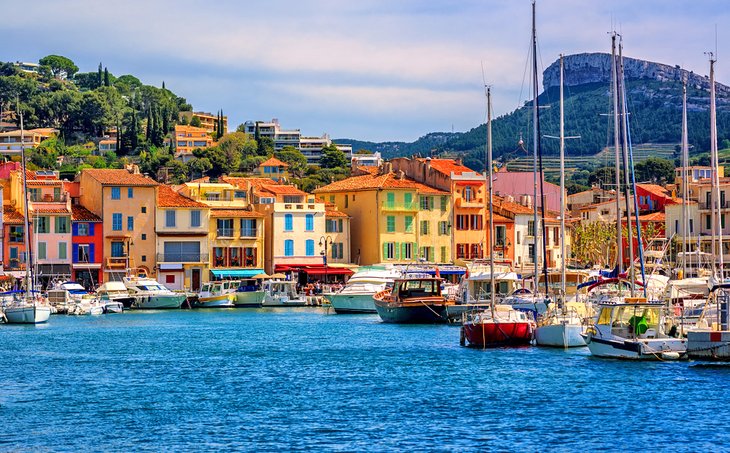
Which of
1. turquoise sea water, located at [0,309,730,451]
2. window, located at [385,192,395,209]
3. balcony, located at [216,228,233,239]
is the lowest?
turquoise sea water, located at [0,309,730,451]

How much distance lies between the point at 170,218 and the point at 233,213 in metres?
5.16

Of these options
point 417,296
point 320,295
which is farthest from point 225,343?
point 320,295

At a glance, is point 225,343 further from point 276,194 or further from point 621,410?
point 276,194

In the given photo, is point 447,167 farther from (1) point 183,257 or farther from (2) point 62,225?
(2) point 62,225

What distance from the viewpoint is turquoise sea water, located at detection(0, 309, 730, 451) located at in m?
34.0

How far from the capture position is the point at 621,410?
38188 millimetres

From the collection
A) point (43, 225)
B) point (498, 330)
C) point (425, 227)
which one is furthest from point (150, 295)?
point (498, 330)

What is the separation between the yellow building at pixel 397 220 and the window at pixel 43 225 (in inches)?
996

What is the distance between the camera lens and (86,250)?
101 meters

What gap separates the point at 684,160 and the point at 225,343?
27966 mm

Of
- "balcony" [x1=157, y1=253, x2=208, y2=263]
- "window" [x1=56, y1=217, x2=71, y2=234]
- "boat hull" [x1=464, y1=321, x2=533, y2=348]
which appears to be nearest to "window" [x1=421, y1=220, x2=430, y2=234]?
"balcony" [x1=157, y1=253, x2=208, y2=263]

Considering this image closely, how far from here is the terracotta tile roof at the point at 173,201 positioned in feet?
340

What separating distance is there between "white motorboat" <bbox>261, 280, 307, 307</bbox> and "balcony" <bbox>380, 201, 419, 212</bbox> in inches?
408

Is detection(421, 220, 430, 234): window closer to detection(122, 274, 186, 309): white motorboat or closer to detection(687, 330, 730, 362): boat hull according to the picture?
detection(122, 274, 186, 309): white motorboat
